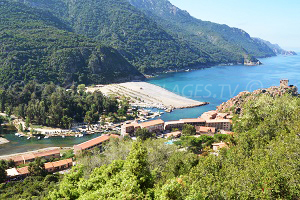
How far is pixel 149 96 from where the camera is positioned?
64.9 m

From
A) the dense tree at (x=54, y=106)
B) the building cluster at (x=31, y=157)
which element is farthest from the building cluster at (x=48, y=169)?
the dense tree at (x=54, y=106)

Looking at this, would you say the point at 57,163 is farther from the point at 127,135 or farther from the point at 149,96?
the point at 149,96

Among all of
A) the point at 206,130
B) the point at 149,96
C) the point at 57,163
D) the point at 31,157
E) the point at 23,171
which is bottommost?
the point at 57,163

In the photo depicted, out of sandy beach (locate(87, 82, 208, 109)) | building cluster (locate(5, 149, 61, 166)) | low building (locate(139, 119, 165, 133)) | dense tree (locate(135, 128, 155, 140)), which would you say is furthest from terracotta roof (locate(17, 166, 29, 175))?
sandy beach (locate(87, 82, 208, 109))

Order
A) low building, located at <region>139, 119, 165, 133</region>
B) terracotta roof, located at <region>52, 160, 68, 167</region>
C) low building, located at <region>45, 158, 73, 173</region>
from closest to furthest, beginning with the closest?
low building, located at <region>45, 158, 73, 173</region> < terracotta roof, located at <region>52, 160, 68, 167</region> < low building, located at <region>139, 119, 165, 133</region>

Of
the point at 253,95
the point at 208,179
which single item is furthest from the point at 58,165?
the point at 253,95

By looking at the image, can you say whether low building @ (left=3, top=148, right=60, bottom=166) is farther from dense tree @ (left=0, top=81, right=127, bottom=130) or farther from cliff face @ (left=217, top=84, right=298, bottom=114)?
cliff face @ (left=217, top=84, right=298, bottom=114)

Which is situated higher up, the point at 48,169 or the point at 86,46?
the point at 86,46

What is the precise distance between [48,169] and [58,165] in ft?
3.67

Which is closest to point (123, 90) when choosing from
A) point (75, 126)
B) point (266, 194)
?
point (75, 126)

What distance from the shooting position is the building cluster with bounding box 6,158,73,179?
2536 cm

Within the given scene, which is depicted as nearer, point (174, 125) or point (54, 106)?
point (174, 125)

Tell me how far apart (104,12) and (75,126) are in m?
126

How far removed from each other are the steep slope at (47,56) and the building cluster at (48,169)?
132ft
